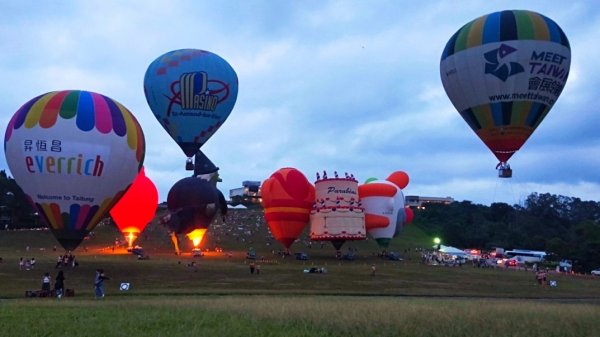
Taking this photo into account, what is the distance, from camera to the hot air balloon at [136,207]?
5147 centimetres

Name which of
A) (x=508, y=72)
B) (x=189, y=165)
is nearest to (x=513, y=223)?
(x=189, y=165)

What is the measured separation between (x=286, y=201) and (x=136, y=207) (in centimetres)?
1260

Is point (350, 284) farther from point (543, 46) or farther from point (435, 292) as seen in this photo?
point (543, 46)

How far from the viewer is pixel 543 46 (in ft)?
108

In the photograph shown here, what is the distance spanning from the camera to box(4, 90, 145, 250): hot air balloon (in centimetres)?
3244

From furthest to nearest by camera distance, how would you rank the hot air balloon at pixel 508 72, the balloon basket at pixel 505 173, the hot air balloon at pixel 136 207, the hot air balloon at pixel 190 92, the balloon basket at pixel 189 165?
the hot air balloon at pixel 136 207 → the balloon basket at pixel 189 165 → the hot air balloon at pixel 190 92 → the balloon basket at pixel 505 173 → the hot air balloon at pixel 508 72

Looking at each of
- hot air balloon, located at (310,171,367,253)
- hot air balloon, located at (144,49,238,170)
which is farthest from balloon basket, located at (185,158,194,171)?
hot air balloon, located at (310,171,367,253)

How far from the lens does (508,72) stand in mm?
32969

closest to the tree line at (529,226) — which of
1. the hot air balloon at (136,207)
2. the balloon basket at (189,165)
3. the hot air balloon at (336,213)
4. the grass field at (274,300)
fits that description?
the grass field at (274,300)

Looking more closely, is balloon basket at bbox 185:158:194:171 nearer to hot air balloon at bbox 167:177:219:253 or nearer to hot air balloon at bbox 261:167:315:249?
hot air balloon at bbox 167:177:219:253

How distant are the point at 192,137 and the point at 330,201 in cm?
1330

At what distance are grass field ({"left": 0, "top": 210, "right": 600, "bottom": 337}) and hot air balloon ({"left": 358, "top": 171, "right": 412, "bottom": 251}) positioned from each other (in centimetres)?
309

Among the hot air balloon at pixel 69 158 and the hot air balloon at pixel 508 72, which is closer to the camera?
the hot air balloon at pixel 69 158

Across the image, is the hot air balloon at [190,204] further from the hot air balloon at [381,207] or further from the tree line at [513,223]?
the hot air balloon at [381,207]
